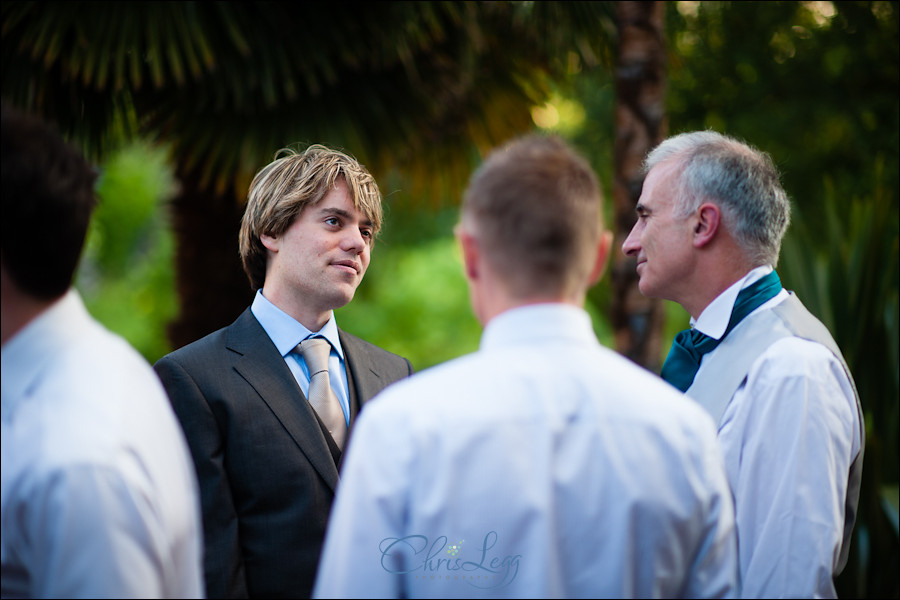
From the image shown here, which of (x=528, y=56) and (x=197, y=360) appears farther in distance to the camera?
(x=528, y=56)

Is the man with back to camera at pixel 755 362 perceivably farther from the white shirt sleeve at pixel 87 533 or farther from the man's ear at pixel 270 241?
the white shirt sleeve at pixel 87 533

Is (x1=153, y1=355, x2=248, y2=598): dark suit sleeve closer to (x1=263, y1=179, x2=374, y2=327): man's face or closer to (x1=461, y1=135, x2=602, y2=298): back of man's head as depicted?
(x1=263, y1=179, x2=374, y2=327): man's face

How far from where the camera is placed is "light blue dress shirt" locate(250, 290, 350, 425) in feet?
8.61

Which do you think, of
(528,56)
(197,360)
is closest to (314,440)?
(197,360)

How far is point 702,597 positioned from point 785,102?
6.15m

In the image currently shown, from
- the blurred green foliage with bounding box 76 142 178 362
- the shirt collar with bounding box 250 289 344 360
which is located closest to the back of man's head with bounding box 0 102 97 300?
the shirt collar with bounding box 250 289 344 360

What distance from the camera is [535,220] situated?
4.81 ft

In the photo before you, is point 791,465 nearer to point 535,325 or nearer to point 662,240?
point 662,240

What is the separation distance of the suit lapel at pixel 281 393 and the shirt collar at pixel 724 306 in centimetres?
116

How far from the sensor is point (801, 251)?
4629 mm

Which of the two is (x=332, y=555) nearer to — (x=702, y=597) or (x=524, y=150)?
(x=702, y=597)

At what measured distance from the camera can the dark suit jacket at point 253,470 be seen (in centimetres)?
225

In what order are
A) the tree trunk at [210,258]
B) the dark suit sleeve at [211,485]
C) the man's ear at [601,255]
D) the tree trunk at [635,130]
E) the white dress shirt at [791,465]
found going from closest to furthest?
1. the man's ear at [601,255]
2. the white dress shirt at [791,465]
3. the dark suit sleeve at [211,485]
4. the tree trunk at [635,130]
5. the tree trunk at [210,258]

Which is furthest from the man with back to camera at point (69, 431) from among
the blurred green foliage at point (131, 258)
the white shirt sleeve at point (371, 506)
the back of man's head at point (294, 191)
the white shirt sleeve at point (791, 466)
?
the blurred green foliage at point (131, 258)
